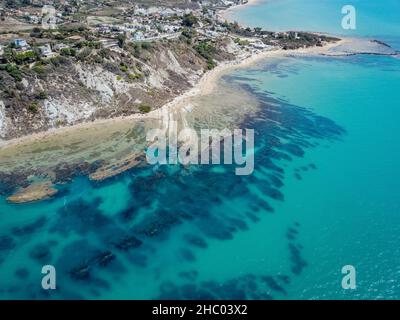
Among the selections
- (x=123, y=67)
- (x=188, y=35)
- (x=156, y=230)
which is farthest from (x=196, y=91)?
(x=156, y=230)

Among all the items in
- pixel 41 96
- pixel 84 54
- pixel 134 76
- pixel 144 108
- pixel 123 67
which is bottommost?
pixel 144 108

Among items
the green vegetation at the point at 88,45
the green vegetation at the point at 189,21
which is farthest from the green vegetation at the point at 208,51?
the green vegetation at the point at 88,45

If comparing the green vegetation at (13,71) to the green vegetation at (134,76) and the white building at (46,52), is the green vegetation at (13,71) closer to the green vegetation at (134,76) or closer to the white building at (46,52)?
the white building at (46,52)

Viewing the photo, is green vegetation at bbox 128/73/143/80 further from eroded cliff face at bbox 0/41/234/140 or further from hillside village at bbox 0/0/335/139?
hillside village at bbox 0/0/335/139

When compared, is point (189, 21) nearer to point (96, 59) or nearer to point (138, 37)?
point (138, 37)

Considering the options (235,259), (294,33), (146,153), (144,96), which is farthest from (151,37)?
(235,259)

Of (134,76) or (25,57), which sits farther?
(134,76)
